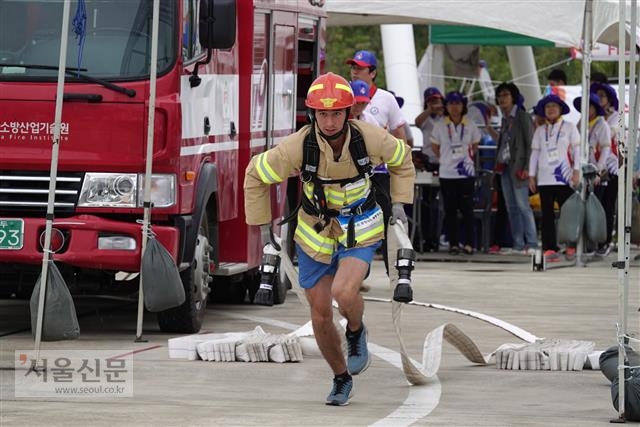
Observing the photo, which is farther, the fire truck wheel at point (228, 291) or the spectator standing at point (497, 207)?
the spectator standing at point (497, 207)

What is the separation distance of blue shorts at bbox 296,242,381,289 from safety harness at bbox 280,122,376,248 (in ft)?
0.21

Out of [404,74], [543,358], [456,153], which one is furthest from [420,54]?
[543,358]

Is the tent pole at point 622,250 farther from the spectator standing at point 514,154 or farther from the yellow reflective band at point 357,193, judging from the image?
the spectator standing at point 514,154

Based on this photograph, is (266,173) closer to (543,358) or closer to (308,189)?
(308,189)

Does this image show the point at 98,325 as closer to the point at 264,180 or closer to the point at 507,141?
the point at 264,180

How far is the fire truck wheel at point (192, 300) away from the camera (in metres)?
12.7

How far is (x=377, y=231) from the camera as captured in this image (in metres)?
9.73

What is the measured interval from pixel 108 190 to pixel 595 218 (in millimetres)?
9181

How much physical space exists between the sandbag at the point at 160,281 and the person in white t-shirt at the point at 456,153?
397 inches

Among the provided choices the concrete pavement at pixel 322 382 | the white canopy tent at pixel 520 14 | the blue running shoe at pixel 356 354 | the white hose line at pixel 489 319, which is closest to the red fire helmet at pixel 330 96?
Answer: the blue running shoe at pixel 356 354

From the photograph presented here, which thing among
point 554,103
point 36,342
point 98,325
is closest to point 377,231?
point 36,342

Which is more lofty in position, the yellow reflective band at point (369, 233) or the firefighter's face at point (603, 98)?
the firefighter's face at point (603, 98)

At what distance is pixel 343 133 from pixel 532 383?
6.97 ft

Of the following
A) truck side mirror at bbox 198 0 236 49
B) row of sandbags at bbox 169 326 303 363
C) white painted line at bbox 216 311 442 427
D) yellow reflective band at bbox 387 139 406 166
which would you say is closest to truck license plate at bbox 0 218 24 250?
row of sandbags at bbox 169 326 303 363
